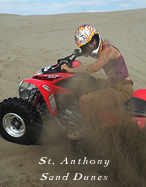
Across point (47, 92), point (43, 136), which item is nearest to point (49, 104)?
point (47, 92)

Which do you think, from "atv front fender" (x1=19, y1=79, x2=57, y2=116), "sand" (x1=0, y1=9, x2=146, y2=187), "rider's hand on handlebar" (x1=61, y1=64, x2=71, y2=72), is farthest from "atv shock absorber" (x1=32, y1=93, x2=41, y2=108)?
"rider's hand on handlebar" (x1=61, y1=64, x2=71, y2=72)

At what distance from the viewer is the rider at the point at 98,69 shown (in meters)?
2.58

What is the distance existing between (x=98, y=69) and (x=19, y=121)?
1537 millimetres

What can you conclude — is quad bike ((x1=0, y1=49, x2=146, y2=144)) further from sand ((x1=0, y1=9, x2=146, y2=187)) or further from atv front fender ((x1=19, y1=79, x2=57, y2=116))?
sand ((x1=0, y1=9, x2=146, y2=187))

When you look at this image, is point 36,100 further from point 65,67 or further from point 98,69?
point 98,69

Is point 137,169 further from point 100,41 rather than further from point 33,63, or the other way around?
point 33,63

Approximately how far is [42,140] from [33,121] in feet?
1.49

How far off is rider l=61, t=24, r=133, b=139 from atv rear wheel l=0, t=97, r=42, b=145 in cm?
59

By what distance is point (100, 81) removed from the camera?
314 cm

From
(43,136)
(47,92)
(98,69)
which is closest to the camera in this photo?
(98,69)

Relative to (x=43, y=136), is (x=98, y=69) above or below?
above

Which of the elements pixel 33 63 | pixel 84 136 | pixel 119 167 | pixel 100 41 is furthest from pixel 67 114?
pixel 33 63

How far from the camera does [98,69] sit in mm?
2609

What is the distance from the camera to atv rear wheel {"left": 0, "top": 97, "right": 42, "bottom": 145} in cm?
280
